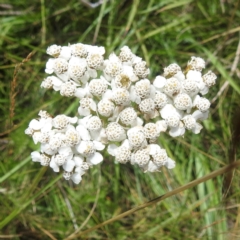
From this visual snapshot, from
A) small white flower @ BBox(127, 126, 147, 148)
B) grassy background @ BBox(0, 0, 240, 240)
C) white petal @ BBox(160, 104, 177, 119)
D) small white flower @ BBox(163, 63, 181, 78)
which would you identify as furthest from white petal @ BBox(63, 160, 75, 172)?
grassy background @ BBox(0, 0, 240, 240)

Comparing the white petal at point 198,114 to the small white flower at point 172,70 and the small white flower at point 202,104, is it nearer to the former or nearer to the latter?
the small white flower at point 202,104

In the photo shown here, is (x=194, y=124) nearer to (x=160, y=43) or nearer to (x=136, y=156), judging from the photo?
(x=136, y=156)

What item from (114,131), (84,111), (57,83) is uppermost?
(57,83)

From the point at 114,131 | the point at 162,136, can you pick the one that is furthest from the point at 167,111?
the point at 162,136

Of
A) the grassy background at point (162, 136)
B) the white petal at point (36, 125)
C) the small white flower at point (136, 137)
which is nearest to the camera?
the small white flower at point (136, 137)

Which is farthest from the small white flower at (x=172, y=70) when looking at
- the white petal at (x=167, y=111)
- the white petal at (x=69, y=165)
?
the white petal at (x=69, y=165)

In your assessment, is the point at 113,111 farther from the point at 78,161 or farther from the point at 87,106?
the point at 78,161

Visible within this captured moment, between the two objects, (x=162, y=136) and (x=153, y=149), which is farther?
(x=162, y=136)
